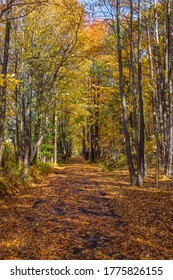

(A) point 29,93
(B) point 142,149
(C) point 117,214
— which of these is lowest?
(C) point 117,214

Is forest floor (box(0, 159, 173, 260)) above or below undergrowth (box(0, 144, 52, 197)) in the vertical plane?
below

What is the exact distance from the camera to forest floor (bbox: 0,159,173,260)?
550 centimetres

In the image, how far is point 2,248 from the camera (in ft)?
18.6

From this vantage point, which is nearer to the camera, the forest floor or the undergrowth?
the forest floor

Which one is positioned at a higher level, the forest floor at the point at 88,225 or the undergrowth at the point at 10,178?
the undergrowth at the point at 10,178

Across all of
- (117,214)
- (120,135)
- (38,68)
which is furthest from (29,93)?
(120,135)

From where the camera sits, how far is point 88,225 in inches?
291

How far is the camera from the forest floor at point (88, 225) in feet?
18.0

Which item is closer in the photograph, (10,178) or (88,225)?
(88,225)

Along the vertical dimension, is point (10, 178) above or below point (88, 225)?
above

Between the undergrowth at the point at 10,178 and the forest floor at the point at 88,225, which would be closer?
the forest floor at the point at 88,225

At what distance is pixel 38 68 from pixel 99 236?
11.5 metres
